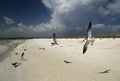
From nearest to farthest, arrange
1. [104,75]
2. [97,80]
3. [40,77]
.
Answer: [97,80] → [104,75] → [40,77]

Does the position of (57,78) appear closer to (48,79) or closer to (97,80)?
(48,79)

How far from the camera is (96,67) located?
13617 millimetres

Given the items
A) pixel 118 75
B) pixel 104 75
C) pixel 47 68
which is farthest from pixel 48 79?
pixel 118 75

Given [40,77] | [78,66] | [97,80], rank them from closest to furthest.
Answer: [97,80] → [40,77] → [78,66]

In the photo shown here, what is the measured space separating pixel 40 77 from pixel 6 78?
406cm

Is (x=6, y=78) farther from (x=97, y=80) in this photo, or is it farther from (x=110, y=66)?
(x=110, y=66)

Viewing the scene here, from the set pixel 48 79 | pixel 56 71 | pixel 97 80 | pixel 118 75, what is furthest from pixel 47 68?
pixel 118 75

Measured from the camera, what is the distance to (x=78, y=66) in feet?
46.9

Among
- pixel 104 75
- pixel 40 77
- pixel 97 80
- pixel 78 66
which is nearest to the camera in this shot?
pixel 97 80

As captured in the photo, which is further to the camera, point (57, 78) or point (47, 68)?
point (47, 68)

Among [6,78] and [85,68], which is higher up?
[85,68]

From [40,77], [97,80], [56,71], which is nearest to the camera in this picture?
[97,80]

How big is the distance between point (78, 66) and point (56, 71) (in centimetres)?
223

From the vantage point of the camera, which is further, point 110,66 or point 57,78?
point 110,66
